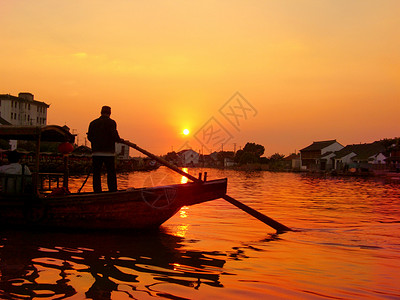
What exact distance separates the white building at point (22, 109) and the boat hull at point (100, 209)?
7942 centimetres

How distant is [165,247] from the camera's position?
7719mm

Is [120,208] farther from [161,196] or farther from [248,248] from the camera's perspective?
[248,248]

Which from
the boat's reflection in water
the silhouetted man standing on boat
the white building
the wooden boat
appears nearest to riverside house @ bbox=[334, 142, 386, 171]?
the white building

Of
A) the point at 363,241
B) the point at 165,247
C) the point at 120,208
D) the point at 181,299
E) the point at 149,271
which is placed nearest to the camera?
the point at 181,299

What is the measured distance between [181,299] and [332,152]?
83888 mm

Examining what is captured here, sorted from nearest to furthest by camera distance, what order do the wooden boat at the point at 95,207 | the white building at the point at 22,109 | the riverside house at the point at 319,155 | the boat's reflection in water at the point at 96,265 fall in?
the boat's reflection in water at the point at 96,265, the wooden boat at the point at 95,207, the riverside house at the point at 319,155, the white building at the point at 22,109

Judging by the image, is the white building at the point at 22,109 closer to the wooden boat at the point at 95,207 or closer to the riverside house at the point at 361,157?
the riverside house at the point at 361,157

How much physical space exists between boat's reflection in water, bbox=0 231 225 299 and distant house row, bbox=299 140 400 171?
6198 cm

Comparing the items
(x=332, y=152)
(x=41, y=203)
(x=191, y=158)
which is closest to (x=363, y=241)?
(x=41, y=203)

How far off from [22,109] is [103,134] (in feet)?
287

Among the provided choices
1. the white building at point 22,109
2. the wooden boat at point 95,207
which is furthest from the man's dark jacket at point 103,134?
the white building at point 22,109

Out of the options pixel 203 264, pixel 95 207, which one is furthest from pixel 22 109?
pixel 203 264

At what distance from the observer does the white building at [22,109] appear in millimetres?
83875

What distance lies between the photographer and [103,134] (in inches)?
346
